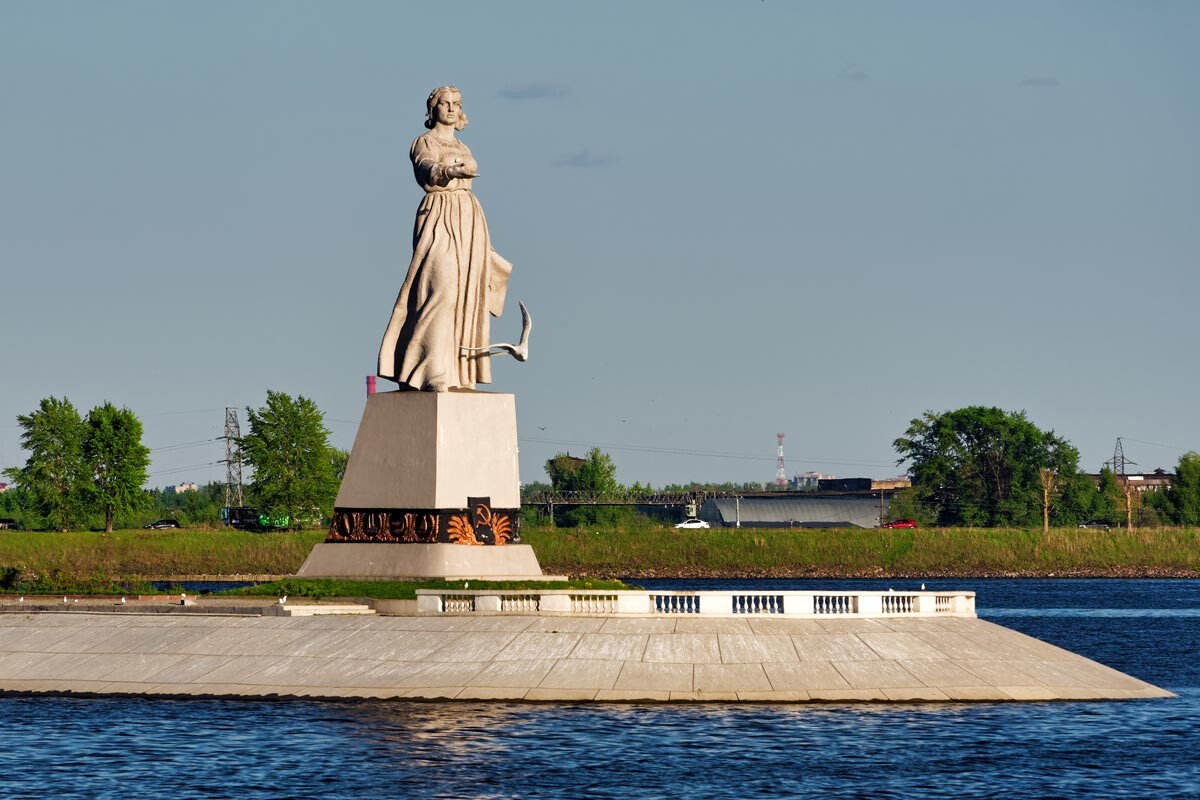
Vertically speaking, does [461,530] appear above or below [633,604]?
above

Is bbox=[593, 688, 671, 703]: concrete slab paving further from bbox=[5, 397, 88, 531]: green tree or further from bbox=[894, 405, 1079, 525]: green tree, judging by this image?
bbox=[894, 405, 1079, 525]: green tree

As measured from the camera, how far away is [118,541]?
129000mm

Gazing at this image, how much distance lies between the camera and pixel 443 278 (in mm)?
66375

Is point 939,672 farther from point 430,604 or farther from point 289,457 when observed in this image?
point 289,457

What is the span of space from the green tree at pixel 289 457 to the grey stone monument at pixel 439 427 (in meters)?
68.9

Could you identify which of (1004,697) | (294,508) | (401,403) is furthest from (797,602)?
(294,508)

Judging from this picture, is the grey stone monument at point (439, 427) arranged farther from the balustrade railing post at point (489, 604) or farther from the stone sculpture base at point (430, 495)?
the balustrade railing post at point (489, 604)

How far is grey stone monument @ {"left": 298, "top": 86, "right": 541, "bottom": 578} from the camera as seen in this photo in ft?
213

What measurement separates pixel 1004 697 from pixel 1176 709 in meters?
4.98

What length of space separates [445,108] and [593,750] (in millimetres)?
29674

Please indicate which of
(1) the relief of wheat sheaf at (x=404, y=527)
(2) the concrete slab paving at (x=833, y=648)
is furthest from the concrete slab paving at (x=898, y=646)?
(1) the relief of wheat sheaf at (x=404, y=527)

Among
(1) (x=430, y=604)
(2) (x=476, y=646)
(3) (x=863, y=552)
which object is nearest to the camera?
(2) (x=476, y=646)

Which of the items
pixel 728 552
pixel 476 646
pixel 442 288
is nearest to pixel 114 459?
pixel 728 552

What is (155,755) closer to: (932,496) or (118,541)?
(118,541)
